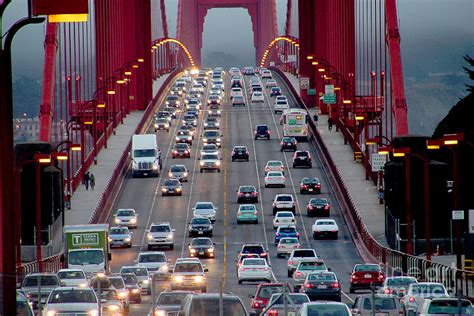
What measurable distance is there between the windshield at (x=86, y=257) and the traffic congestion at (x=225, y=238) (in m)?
0.05

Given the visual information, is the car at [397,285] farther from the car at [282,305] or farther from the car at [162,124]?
the car at [162,124]

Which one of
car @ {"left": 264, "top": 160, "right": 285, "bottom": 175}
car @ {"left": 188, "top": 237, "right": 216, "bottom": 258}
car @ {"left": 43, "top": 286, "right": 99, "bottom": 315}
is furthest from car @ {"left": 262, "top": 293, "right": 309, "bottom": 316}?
car @ {"left": 264, "top": 160, "right": 285, "bottom": 175}

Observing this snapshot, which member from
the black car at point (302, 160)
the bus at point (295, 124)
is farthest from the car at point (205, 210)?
the bus at point (295, 124)

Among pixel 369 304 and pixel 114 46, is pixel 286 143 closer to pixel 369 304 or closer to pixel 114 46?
pixel 114 46

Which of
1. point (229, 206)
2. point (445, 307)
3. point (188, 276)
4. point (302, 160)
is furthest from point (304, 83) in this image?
point (445, 307)

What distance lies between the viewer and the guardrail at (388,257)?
46.7 metres

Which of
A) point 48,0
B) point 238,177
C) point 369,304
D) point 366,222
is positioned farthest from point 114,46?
point 48,0

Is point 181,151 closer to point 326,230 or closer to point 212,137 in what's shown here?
point 212,137

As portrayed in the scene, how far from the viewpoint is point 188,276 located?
1927 inches

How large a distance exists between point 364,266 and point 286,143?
67622 millimetres

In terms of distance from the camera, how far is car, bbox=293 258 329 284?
5444 cm

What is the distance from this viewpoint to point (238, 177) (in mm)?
106125

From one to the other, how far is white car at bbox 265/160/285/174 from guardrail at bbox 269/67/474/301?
3.45 meters

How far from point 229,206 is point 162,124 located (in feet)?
145
